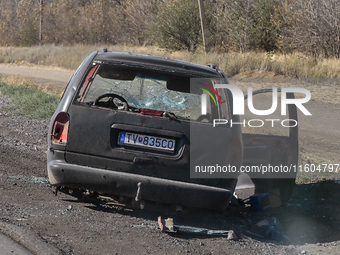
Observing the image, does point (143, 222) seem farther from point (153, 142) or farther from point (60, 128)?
point (60, 128)

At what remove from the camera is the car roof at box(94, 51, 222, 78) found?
5.13 metres

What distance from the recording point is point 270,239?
16.5 ft

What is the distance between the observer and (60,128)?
4.98 m

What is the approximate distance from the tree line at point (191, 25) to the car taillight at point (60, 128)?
20.1 m

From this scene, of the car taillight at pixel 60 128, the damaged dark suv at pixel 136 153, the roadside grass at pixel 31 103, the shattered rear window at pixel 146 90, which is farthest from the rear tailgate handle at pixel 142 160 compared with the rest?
the roadside grass at pixel 31 103

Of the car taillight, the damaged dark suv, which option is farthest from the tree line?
the car taillight

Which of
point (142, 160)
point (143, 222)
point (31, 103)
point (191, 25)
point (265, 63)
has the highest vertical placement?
point (142, 160)

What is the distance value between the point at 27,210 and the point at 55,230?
2.12 feet

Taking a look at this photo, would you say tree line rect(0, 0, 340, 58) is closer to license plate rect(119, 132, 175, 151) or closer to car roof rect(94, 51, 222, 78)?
car roof rect(94, 51, 222, 78)

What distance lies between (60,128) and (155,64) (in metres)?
1.13

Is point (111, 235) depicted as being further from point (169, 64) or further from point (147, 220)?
point (169, 64)

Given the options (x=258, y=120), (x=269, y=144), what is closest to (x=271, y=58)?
(x=258, y=120)

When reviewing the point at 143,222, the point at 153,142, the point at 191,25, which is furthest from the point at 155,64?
the point at 191,25

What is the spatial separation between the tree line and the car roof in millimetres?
19308
